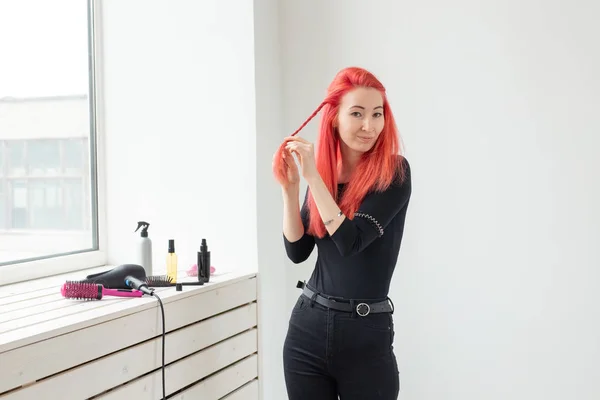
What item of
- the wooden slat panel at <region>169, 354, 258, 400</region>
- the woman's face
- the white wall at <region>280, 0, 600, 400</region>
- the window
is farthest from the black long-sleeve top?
the window

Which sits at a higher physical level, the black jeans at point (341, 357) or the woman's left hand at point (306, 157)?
the woman's left hand at point (306, 157)

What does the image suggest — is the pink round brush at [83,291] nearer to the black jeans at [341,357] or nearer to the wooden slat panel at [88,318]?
the wooden slat panel at [88,318]

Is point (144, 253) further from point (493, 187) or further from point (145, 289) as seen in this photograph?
point (493, 187)

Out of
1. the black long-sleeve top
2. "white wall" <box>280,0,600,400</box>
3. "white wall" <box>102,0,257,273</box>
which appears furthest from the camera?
"white wall" <box>102,0,257,273</box>

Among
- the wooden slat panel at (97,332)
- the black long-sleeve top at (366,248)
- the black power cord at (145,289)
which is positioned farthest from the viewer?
the black power cord at (145,289)

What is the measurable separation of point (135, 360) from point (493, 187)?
52.0 inches

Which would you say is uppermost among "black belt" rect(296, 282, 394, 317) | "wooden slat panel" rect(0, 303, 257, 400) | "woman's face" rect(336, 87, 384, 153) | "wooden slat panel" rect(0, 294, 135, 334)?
"woman's face" rect(336, 87, 384, 153)

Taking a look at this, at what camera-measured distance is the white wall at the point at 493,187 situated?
2.05m

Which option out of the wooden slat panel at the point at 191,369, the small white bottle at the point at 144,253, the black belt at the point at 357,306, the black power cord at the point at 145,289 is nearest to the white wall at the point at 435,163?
the wooden slat panel at the point at 191,369

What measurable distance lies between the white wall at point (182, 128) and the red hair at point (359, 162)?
0.56m

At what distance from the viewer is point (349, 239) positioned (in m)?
A: 1.45

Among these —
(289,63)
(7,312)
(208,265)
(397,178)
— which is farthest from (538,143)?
(7,312)

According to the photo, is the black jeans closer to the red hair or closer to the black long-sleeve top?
the black long-sleeve top

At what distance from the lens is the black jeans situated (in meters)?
1.47
